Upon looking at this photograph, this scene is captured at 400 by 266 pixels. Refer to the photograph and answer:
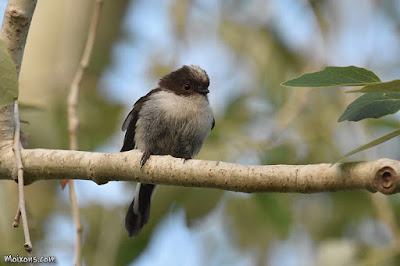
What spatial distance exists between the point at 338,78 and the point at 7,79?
1115 millimetres

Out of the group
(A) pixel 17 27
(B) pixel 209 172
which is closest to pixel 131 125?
(A) pixel 17 27

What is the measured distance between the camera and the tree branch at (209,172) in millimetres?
1822

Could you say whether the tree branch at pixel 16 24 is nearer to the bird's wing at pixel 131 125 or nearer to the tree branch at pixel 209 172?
the tree branch at pixel 209 172

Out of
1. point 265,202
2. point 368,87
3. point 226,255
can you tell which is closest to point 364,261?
point 265,202

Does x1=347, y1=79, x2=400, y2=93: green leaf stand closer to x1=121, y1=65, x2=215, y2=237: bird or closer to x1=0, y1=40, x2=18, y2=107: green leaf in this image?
x1=0, y1=40, x2=18, y2=107: green leaf

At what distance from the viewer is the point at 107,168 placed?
2365mm

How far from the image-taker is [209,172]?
2.18 metres

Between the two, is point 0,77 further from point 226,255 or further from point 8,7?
point 226,255

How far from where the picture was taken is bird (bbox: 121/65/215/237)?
388 cm

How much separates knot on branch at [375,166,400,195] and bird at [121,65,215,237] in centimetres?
223

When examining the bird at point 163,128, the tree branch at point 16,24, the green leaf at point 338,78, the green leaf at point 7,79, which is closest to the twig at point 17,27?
the tree branch at point 16,24

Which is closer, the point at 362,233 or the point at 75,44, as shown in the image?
the point at 75,44

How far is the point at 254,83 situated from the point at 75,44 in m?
1.85

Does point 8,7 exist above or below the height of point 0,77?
above
